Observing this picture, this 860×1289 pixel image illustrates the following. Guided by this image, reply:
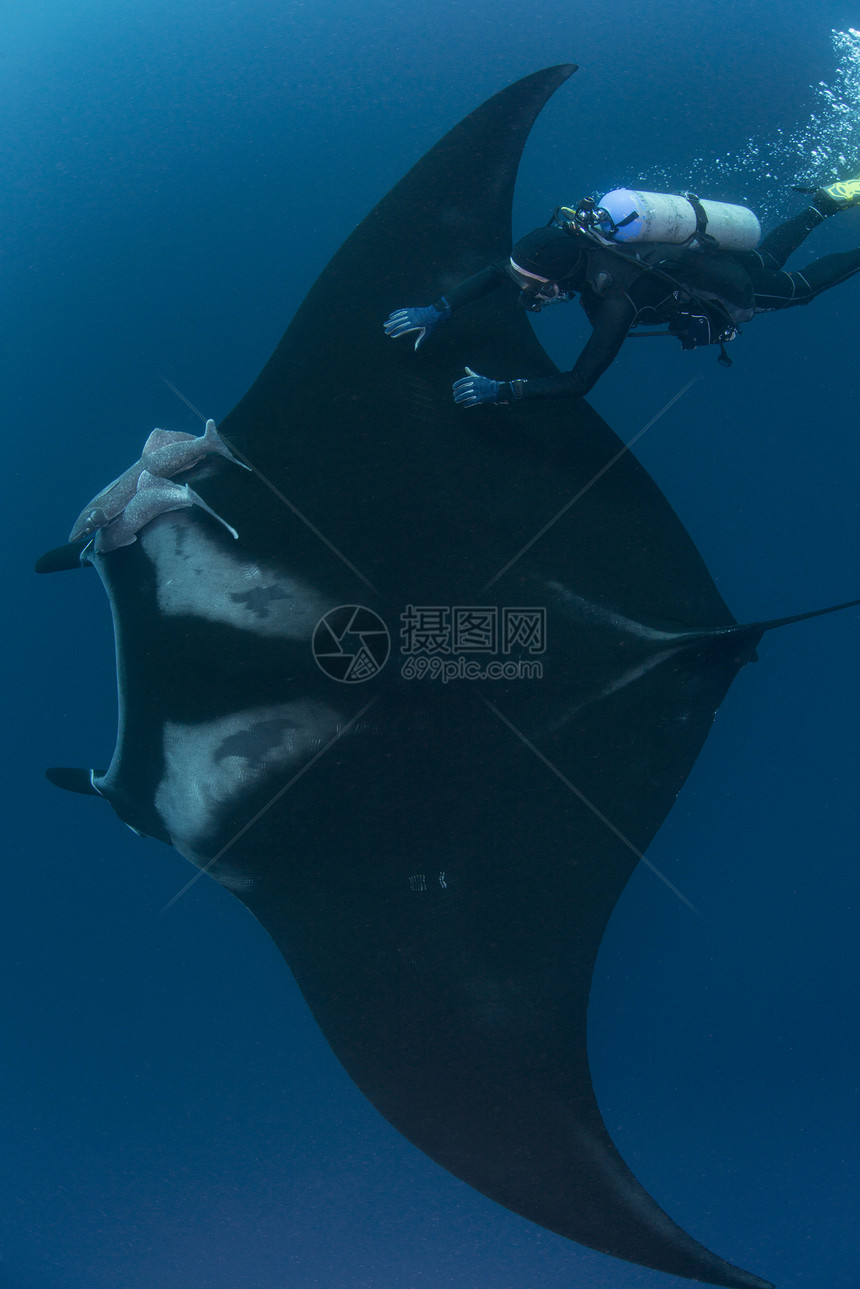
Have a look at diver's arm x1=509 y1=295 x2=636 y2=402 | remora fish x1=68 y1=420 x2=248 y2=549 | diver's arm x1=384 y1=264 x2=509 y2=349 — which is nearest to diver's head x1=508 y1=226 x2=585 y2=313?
diver's arm x1=384 y1=264 x2=509 y2=349

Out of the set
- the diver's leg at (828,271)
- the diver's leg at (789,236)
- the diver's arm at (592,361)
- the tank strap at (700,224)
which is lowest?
the diver's leg at (828,271)

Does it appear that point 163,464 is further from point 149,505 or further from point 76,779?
point 76,779

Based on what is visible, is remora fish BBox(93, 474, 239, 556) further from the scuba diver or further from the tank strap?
the tank strap

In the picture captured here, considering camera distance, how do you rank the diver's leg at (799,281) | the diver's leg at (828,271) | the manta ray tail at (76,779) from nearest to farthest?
the manta ray tail at (76,779), the diver's leg at (799,281), the diver's leg at (828,271)

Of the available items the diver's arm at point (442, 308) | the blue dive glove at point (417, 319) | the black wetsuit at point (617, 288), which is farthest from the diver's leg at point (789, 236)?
the blue dive glove at point (417, 319)

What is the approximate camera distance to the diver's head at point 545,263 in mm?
3061

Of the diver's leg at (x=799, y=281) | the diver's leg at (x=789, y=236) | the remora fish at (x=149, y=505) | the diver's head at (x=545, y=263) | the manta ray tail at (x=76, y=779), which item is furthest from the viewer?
the diver's leg at (x=789, y=236)

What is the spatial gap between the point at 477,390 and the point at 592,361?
0.57 metres

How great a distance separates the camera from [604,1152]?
286 cm

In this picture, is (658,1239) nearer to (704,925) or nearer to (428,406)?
(704,925)

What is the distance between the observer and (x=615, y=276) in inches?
125

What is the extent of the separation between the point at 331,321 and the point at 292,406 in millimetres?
514

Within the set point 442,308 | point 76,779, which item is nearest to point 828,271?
point 442,308

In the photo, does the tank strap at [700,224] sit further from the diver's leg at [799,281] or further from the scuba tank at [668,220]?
the diver's leg at [799,281]
